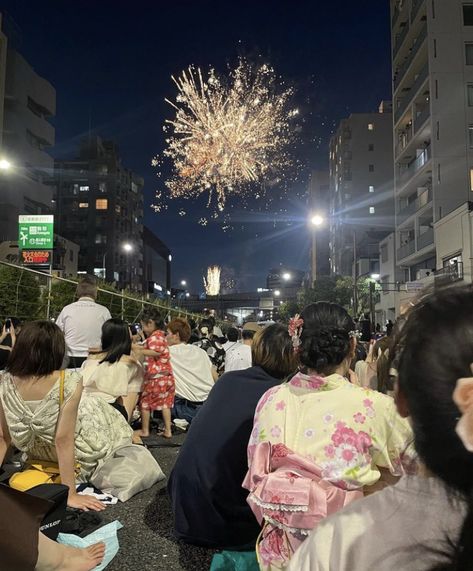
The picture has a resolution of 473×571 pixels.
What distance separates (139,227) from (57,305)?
87576 millimetres

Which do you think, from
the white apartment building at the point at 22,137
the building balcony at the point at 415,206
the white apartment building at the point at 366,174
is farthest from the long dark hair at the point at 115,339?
the white apartment building at the point at 366,174

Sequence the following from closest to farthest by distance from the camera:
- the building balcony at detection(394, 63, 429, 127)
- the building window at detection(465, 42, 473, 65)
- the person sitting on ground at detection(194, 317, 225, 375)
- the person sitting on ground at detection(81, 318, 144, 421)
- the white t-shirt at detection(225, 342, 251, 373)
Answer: the person sitting on ground at detection(81, 318, 144, 421), the white t-shirt at detection(225, 342, 251, 373), the person sitting on ground at detection(194, 317, 225, 375), the building window at detection(465, 42, 473, 65), the building balcony at detection(394, 63, 429, 127)

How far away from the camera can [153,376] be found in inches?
269

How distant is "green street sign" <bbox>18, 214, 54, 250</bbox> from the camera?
22.0 meters

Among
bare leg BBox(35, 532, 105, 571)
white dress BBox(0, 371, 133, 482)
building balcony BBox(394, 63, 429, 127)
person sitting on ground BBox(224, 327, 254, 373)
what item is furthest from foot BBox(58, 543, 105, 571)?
building balcony BBox(394, 63, 429, 127)

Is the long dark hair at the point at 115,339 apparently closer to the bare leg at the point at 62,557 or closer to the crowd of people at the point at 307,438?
the crowd of people at the point at 307,438

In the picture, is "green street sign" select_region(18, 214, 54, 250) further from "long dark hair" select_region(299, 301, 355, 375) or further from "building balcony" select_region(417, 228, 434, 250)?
"building balcony" select_region(417, 228, 434, 250)

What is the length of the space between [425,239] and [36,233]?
25.4 meters

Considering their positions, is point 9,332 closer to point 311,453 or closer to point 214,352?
point 214,352

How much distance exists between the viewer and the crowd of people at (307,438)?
0.86 m

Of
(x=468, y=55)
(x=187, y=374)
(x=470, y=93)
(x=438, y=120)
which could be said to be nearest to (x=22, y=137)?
(x=438, y=120)

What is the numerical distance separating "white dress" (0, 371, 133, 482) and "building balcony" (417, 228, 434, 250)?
31443 mm

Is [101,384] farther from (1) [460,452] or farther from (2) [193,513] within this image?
(1) [460,452]

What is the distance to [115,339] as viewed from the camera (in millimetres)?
6031
